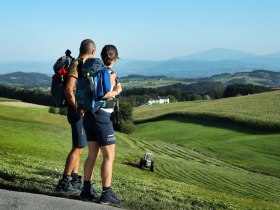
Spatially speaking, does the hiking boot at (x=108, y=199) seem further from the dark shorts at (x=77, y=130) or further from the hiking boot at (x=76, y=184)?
the dark shorts at (x=77, y=130)

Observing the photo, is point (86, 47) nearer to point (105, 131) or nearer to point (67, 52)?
point (67, 52)

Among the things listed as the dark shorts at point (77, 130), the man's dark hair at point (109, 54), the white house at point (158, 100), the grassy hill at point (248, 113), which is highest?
the man's dark hair at point (109, 54)

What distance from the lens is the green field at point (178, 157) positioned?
7.88 m

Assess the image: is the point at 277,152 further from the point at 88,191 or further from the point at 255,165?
the point at 88,191

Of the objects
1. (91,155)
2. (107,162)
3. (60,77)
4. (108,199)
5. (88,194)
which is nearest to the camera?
(108,199)

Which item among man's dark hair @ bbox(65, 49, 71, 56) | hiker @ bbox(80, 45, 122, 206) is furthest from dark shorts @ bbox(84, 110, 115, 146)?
man's dark hair @ bbox(65, 49, 71, 56)

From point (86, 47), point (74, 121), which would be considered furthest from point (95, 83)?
point (74, 121)

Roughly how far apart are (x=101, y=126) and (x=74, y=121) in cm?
107

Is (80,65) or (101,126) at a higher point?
(80,65)

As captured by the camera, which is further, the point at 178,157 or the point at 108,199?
the point at 178,157

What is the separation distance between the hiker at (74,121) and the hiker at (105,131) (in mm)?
571

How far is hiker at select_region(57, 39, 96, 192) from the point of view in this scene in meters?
7.09

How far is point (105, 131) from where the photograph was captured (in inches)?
255

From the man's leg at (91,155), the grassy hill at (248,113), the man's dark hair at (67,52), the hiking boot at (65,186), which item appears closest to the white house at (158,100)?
the grassy hill at (248,113)
